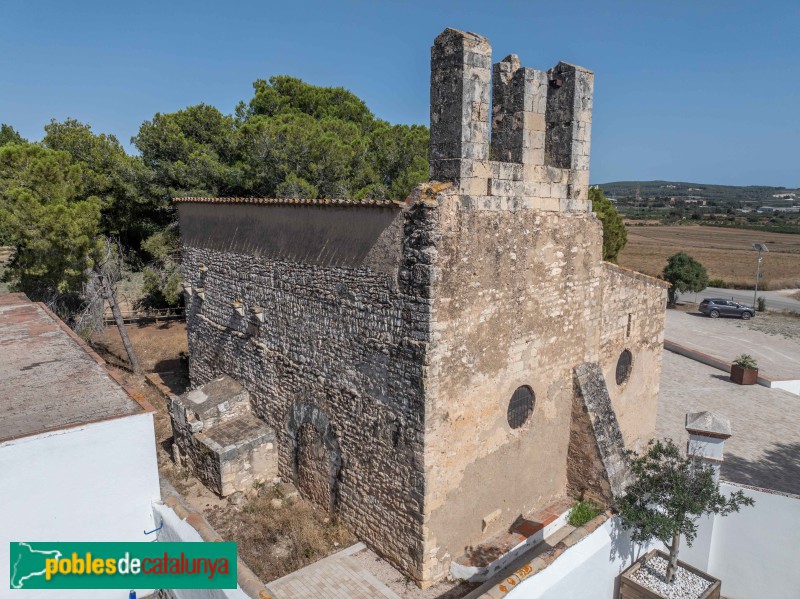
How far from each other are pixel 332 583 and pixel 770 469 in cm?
959

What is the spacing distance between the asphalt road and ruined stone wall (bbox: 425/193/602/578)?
28660mm

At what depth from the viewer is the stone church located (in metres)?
6.99

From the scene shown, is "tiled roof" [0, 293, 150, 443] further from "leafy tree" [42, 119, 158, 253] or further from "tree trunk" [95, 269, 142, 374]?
"leafy tree" [42, 119, 158, 253]

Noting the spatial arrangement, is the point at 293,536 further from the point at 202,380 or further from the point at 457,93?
the point at 457,93

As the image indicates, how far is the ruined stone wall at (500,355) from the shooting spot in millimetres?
7074

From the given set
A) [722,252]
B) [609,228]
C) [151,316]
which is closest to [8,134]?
[151,316]

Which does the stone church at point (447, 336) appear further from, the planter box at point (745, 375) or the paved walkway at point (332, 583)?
the planter box at point (745, 375)

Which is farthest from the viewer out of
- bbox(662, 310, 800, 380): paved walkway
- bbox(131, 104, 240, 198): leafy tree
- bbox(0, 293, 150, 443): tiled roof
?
bbox(662, 310, 800, 380): paved walkway

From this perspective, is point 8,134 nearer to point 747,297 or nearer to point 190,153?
point 190,153

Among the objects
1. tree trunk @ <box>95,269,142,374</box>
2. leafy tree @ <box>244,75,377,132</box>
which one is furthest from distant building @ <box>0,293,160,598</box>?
leafy tree @ <box>244,75,377,132</box>

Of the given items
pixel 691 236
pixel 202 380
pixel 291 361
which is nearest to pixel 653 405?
pixel 291 361

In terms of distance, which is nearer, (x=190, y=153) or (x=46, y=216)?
(x=46, y=216)

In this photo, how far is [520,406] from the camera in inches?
334

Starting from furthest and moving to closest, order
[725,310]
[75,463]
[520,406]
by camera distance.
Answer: [725,310], [520,406], [75,463]
